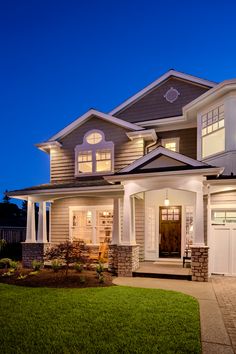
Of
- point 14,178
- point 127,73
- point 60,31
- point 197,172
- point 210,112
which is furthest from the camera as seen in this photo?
point 14,178

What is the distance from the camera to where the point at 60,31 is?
9250 centimetres

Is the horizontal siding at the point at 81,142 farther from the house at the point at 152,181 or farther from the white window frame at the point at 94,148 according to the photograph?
the white window frame at the point at 94,148

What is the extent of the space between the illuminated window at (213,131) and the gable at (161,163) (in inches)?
99.6

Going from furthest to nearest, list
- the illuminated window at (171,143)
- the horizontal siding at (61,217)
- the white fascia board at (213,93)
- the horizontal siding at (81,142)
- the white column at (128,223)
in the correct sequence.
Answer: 1. the horizontal siding at (61,217)
2. the horizontal siding at (81,142)
3. the illuminated window at (171,143)
4. the white fascia board at (213,93)
5. the white column at (128,223)

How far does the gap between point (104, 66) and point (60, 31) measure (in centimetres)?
4318

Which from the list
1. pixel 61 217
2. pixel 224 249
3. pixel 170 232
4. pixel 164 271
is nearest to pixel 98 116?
pixel 61 217

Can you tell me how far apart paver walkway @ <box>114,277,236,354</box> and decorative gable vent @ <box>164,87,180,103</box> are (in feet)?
27.6

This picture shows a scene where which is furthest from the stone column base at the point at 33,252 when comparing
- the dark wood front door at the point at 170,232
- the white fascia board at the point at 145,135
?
the white fascia board at the point at 145,135

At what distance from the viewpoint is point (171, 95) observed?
14266 mm

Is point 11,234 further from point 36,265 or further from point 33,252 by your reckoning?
point 36,265

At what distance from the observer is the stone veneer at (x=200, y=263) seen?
9.14m

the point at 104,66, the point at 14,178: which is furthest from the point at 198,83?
the point at 14,178

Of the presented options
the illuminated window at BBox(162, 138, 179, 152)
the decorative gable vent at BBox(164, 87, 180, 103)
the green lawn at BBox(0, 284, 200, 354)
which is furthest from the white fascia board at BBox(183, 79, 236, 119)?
the green lawn at BBox(0, 284, 200, 354)

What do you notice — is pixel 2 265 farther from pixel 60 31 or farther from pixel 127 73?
pixel 127 73
